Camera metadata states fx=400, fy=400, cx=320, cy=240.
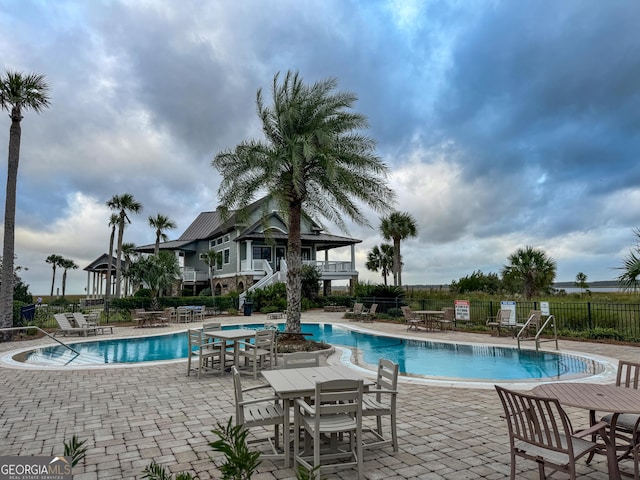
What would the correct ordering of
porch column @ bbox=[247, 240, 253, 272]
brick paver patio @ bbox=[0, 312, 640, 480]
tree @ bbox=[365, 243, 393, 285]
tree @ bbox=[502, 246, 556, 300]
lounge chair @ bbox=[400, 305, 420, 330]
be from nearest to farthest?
brick paver patio @ bbox=[0, 312, 640, 480] < lounge chair @ bbox=[400, 305, 420, 330] < tree @ bbox=[502, 246, 556, 300] < porch column @ bbox=[247, 240, 253, 272] < tree @ bbox=[365, 243, 393, 285]

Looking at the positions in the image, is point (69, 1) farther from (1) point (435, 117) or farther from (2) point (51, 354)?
(1) point (435, 117)

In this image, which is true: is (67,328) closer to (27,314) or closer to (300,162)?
(27,314)

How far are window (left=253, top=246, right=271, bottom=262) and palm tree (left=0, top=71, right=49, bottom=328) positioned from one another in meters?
19.4

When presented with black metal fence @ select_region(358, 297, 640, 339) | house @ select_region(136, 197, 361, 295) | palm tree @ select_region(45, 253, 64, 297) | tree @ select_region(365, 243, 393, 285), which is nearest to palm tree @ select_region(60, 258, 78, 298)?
palm tree @ select_region(45, 253, 64, 297)

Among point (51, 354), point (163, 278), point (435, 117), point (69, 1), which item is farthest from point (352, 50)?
point (163, 278)

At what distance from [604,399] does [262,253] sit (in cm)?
3221

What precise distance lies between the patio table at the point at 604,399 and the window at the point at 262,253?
103ft

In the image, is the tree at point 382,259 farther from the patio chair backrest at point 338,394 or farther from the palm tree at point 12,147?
the patio chair backrest at point 338,394

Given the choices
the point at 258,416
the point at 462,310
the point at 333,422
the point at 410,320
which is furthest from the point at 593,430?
the point at 462,310

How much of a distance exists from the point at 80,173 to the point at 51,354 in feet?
24.4

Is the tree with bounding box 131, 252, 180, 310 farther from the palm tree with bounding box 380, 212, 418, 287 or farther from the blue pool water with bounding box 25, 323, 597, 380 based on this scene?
the palm tree with bounding box 380, 212, 418, 287

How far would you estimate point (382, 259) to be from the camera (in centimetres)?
4153

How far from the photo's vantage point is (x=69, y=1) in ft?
31.8

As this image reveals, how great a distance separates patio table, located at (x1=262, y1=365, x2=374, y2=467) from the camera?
13.9ft
